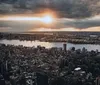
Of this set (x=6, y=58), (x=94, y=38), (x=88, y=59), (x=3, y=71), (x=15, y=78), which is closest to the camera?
(x=15, y=78)

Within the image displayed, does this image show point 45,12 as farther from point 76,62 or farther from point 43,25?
point 76,62

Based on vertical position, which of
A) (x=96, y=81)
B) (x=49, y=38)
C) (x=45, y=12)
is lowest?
(x=96, y=81)

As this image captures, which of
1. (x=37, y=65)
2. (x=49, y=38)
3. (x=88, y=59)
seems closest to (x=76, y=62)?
(x=88, y=59)

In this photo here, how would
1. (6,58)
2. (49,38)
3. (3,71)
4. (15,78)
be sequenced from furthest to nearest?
(49,38) < (6,58) < (3,71) < (15,78)

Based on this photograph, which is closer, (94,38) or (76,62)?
(76,62)

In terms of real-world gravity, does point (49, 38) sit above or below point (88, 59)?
above

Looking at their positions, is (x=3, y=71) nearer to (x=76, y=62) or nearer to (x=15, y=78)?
(x=15, y=78)

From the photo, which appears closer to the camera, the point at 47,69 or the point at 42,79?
the point at 42,79

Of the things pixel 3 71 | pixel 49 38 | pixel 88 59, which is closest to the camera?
pixel 3 71

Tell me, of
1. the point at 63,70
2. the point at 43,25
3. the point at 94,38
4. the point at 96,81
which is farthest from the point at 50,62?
the point at 94,38
